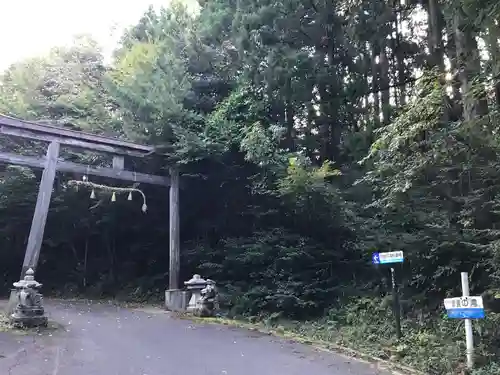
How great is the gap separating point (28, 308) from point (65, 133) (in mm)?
4383

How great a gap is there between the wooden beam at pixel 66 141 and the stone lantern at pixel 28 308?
11.3ft

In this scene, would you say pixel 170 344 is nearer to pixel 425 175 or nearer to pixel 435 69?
pixel 425 175

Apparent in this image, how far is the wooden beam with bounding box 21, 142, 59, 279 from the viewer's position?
1037 cm

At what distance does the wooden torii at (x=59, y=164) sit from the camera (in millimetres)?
10656

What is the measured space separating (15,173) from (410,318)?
552 inches

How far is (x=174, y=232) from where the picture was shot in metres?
13.3

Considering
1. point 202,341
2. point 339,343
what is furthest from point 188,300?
point 339,343

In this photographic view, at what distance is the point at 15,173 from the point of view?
16375 millimetres

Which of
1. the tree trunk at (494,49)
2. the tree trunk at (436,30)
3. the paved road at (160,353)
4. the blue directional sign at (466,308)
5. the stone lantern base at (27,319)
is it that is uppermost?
the tree trunk at (436,30)

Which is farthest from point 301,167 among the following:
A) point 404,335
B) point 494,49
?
point 494,49

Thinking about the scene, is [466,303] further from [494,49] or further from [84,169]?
[84,169]

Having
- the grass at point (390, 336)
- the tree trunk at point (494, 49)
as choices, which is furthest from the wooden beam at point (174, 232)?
the tree trunk at point (494, 49)

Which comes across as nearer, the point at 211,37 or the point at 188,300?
the point at 188,300

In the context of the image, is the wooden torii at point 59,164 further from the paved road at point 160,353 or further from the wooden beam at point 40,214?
the paved road at point 160,353
